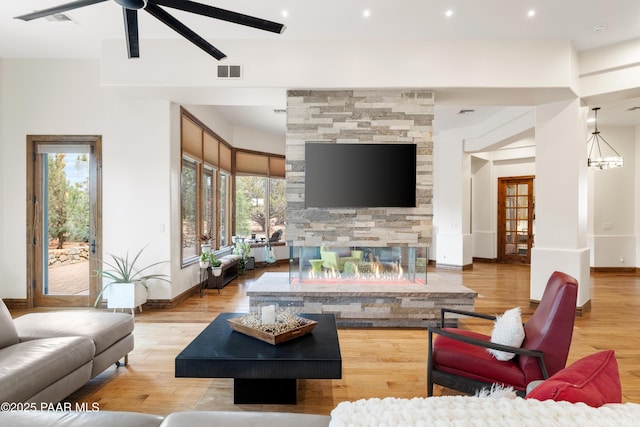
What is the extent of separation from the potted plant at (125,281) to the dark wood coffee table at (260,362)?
7.18 ft

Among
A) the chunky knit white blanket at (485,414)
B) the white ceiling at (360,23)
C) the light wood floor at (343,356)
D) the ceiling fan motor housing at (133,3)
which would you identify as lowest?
the light wood floor at (343,356)

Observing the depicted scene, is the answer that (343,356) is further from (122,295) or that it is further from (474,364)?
(122,295)

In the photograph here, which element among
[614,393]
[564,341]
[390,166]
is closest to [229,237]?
[390,166]

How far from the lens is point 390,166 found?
4422 millimetres

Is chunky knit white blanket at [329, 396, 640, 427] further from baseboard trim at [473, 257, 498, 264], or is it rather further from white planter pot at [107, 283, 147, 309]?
baseboard trim at [473, 257, 498, 264]

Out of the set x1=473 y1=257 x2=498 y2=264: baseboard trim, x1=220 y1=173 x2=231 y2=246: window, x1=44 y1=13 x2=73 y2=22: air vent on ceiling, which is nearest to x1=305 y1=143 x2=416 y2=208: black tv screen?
x1=44 y1=13 x2=73 y2=22: air vent on ceiling

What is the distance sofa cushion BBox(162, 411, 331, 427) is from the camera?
1222mm

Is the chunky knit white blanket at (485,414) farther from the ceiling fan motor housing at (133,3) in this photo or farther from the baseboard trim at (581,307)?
the baseboard trim at (581,307)

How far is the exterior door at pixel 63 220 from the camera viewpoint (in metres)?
4.76

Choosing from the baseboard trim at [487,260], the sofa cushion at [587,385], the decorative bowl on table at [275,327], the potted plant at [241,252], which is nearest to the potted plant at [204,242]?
the potted plant at [241,252]

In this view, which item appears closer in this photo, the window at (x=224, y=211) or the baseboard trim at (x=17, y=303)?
the baseboard trim at (x=17, y=303)

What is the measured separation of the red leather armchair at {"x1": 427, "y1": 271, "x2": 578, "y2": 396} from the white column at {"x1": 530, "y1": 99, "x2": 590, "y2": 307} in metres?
2.74

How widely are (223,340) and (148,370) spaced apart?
3.27ft

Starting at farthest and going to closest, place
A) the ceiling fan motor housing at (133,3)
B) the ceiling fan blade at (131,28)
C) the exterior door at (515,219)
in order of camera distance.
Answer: the exterior door at (515,219) < the ceiling fan blade at (131,28) < the ceiling fan motor housing at (133,3)
